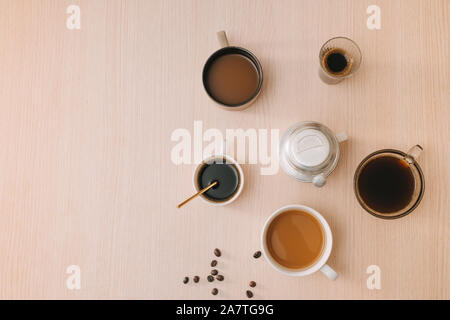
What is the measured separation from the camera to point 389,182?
32.5 inches

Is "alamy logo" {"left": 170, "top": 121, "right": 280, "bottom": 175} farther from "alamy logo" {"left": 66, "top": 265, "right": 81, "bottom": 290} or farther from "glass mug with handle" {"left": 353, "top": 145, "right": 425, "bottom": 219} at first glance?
"alamy logo" {"left": 66, "top": 265, "right": 81, "bottom": 290}

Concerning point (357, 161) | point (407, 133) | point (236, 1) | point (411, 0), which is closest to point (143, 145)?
point (236, 1)

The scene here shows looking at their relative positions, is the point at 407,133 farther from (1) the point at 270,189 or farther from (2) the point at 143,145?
(2) the point at 143,145

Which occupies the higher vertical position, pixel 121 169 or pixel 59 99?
pixel 59 99

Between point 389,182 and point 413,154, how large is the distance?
10 centimetres

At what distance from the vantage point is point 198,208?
2.90 feet

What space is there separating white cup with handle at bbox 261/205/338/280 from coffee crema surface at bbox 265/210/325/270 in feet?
0.05

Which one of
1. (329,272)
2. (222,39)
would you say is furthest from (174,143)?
(329,272)

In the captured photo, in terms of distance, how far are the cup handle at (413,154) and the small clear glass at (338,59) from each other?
27 cm

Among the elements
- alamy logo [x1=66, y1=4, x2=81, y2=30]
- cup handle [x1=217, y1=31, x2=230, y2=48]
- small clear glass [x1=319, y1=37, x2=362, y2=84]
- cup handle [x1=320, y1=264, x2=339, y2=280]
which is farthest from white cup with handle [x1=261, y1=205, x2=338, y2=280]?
alamy logo [x1=66, y1=4, x2=81, y2=30]

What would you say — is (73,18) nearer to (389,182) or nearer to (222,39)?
(222,39)

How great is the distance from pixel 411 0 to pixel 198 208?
0.89 metres

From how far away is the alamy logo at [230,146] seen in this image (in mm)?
888
